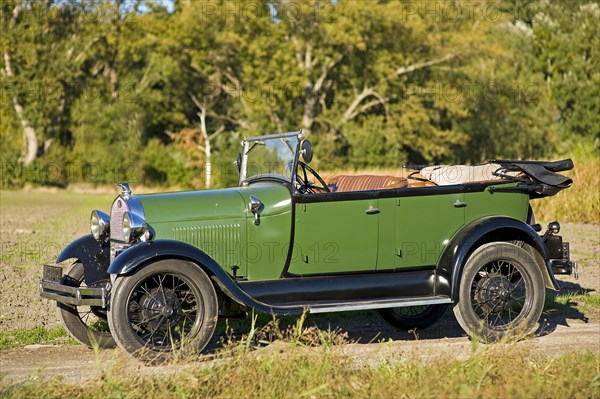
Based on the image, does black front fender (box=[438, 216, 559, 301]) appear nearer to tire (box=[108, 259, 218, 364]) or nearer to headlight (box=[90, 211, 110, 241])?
tire (box=[108, 259, 218, 364])

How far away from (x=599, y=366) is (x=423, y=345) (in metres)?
2.02

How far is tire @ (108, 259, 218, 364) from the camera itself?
6992 millimetres

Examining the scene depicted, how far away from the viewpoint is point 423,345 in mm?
8148

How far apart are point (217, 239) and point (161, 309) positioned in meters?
0.84

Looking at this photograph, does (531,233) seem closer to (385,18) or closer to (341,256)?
(341,256)

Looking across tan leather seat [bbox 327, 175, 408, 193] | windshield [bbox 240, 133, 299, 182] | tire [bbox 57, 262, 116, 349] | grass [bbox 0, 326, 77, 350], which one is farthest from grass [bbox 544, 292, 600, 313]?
grass [bbox 0, 326, 77, 350]

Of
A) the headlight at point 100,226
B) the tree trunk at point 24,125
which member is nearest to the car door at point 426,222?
the headlight at point 100,226

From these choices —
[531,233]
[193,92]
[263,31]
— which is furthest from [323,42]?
[531,233]

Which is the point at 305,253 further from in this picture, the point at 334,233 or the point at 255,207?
the point at 255,207

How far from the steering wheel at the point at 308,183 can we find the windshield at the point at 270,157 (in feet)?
0.45

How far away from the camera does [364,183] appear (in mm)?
8570

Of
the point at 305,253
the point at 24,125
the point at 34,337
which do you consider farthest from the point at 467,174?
the point at 24,125

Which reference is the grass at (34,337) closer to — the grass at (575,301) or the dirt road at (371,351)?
the dirt road at (371,351)

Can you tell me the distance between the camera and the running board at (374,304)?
752 cm
